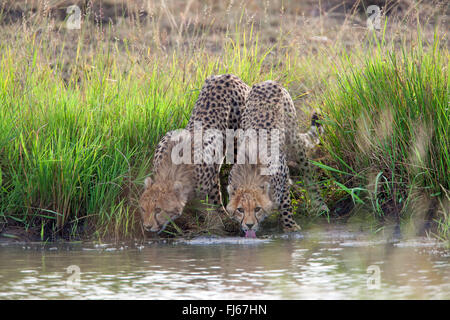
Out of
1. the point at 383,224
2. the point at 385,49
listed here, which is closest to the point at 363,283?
the point at 383,224

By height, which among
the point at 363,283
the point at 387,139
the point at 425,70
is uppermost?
the point at 425,70

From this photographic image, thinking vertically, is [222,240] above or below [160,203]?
below

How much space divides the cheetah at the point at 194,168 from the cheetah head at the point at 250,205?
35cm

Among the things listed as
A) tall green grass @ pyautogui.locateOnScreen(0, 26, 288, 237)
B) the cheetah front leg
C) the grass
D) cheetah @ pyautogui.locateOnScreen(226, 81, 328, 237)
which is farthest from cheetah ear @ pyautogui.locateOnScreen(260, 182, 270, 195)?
tall green grass @ pyautogui.locateOnScreen(0, 26, 288, 237)

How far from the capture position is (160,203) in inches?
256

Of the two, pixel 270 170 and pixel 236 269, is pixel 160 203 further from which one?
pixel 236 269

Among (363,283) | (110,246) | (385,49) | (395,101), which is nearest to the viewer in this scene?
(363,283)

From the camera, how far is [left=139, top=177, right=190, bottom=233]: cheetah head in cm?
646

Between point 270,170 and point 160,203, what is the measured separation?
960 mm

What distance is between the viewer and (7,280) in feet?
17.6

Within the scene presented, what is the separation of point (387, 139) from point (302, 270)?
1.72 meters

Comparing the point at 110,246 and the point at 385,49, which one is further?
the point at 385,49

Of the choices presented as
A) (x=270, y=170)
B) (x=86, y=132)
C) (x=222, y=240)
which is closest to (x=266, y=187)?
(x=270, y=170)

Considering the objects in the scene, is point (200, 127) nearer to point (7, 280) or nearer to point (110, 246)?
point (110, 246)
